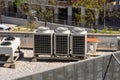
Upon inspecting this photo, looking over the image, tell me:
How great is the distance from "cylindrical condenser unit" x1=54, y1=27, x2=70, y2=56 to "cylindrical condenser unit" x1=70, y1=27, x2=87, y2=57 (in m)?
0.21

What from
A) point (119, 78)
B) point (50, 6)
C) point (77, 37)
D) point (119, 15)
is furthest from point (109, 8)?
point (119, 78)

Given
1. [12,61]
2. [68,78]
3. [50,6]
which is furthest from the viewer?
[50,6]

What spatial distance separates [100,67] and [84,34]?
25.0 ft

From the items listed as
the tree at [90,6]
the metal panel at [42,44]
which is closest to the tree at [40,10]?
the tree at [90,6]

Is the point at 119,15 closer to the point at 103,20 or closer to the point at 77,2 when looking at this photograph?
the point at 103,20

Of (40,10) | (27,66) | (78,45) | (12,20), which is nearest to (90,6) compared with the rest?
(40,10)

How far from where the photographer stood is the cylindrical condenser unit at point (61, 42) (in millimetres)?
17734

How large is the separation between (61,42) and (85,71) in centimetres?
800

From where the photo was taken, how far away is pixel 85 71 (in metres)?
9.87

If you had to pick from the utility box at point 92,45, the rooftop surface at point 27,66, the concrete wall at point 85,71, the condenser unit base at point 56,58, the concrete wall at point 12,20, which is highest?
the concrete wall at point 85,71

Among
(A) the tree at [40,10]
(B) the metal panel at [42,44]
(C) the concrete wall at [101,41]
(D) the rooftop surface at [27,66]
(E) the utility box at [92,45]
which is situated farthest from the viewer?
(A) the tree at [40,10]

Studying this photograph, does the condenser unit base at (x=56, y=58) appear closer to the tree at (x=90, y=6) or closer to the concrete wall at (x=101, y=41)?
the concrete wall at (x=101, y=41)

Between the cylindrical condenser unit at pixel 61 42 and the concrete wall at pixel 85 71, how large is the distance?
23.7 feet

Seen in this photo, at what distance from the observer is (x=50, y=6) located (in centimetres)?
4331
